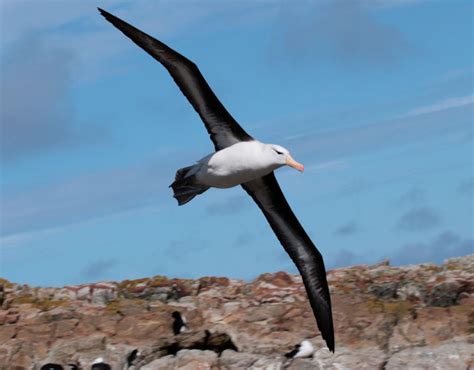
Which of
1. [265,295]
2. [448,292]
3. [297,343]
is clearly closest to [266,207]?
[297,343]

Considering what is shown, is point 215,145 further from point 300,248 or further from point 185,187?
point 300,248

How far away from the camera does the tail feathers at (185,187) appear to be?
15227mm

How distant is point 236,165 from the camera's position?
14781mm

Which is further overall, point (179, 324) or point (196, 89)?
point (179, 324)

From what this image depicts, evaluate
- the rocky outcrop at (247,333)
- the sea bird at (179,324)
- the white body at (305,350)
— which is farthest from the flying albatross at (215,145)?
the sea bird at (179,324)

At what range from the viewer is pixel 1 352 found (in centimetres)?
1856

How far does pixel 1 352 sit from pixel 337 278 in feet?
26.0

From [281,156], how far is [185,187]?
1529 mm

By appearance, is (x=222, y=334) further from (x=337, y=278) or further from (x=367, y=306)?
(x=337, y=278)

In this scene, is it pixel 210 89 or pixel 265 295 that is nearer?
pixel 210 89

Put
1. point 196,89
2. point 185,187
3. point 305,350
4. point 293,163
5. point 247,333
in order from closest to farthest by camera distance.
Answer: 1. point 293,163
2. point 196,89
3. point 185,187
4. point 305,350
5. point 247,333

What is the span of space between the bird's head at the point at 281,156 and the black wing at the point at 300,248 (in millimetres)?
2460

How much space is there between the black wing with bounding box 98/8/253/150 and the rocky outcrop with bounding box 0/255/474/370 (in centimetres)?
446

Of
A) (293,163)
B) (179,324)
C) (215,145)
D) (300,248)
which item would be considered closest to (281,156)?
(293,163)
